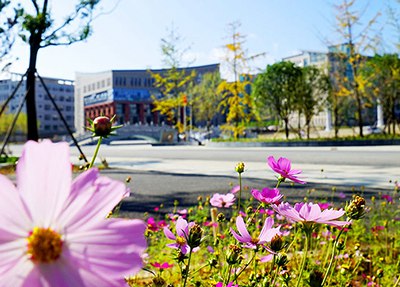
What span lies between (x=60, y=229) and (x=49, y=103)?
8612 centimetres

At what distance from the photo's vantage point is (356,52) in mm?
20781

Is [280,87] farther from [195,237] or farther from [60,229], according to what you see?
[60,229]

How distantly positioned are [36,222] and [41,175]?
0.03 meters

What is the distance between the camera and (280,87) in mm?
Answer: 24562

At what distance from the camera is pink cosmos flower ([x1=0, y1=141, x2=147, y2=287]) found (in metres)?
0.28

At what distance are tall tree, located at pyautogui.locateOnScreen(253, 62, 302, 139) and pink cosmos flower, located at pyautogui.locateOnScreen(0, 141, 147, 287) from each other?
24.5 meters

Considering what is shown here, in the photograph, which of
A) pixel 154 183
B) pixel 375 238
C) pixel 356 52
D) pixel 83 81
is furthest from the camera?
pixel 83 81

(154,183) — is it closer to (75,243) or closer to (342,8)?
(75,243)

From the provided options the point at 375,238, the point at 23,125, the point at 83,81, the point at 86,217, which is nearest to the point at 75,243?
the point at 86,217

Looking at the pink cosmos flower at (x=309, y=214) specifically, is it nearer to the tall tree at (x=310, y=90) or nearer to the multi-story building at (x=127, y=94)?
the tall tree at (x=310, y=90)

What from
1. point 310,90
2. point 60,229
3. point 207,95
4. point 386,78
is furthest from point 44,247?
point 207,95

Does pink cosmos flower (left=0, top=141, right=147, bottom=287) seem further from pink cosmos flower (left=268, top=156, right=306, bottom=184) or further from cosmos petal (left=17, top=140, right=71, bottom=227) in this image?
pink cosmos flower (left=268, top=156, right=306, bottom=184)

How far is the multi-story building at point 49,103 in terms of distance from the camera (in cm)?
7794

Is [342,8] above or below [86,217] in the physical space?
above
